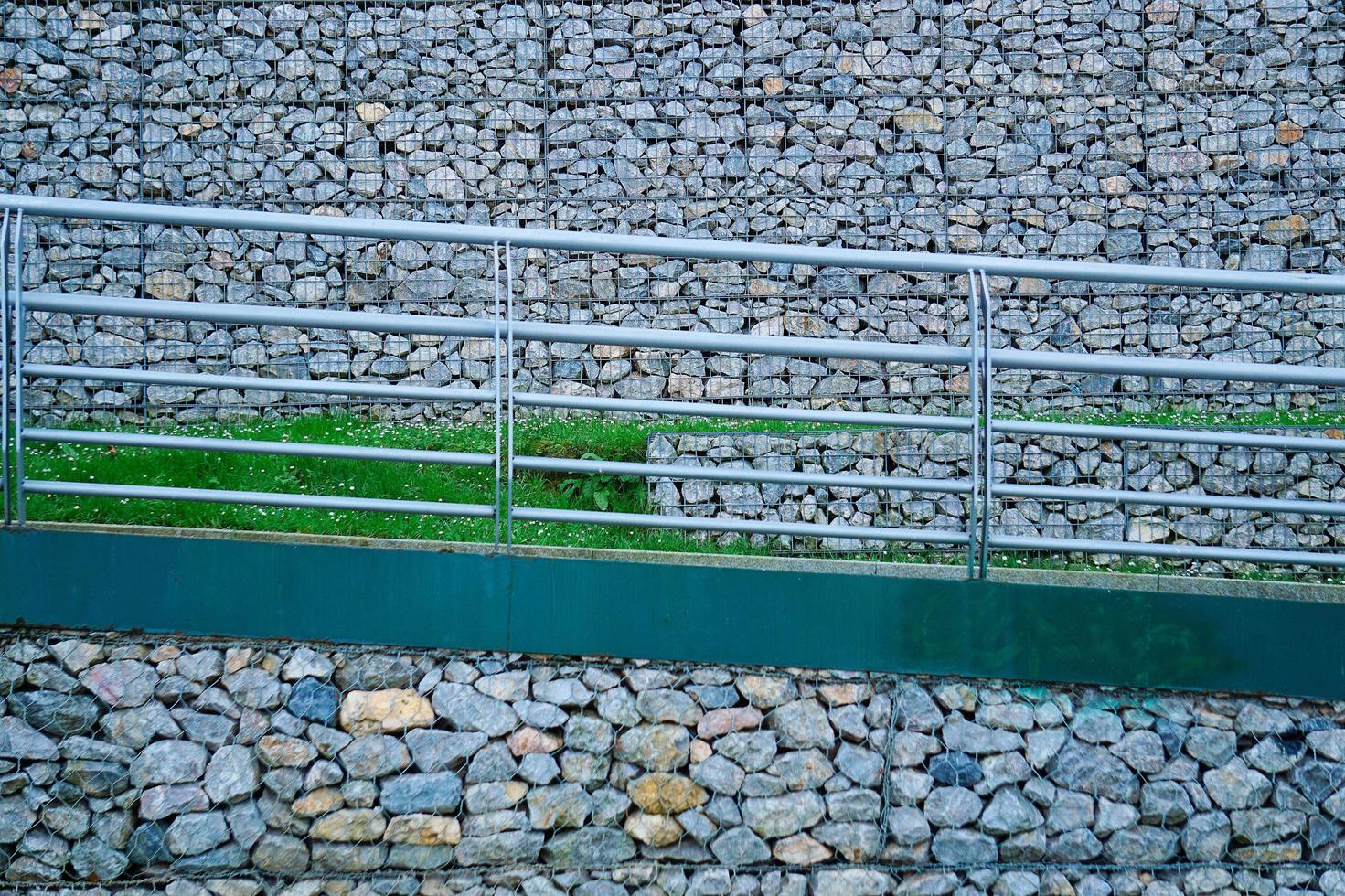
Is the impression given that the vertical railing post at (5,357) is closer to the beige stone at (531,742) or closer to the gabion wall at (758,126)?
the beige stone at (531,742)

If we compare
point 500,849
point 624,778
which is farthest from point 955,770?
point 500,849

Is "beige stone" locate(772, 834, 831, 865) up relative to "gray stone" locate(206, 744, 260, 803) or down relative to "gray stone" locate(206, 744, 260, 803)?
down

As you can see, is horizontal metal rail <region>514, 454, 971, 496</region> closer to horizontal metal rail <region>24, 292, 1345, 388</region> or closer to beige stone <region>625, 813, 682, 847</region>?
horizontal metal rail <region>24, 292, 1345, 388</region>

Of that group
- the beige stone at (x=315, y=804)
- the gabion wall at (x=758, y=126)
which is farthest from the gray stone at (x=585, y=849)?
the gabion wall at (x=758, y=126)

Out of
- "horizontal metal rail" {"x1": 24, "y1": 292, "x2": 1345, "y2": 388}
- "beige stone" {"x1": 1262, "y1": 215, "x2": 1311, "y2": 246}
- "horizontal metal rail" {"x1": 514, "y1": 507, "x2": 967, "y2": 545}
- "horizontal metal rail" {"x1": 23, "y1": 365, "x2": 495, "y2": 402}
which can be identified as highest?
"beige stone" {"x1": 1262, "y1": 215, "x2": 1311, "y2": 246}

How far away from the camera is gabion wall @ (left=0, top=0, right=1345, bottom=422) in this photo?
841 centimetres

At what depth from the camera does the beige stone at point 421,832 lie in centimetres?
302

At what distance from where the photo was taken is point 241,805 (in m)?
3.03

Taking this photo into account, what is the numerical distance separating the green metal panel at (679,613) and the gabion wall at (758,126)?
17.2ft

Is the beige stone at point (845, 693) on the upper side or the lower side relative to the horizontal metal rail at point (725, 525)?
lower

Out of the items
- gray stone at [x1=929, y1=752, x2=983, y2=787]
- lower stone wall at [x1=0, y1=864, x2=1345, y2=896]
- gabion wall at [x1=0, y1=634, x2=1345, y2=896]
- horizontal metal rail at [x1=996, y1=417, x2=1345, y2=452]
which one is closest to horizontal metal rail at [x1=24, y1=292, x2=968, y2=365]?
horizontal metal rail at [x1=996, y1=417, x2=1345, y2=452]

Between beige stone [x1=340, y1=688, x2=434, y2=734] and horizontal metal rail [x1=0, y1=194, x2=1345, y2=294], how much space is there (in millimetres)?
1440

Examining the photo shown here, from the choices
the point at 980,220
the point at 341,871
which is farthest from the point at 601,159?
the point at 341,871

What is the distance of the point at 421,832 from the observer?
303 centimetres
